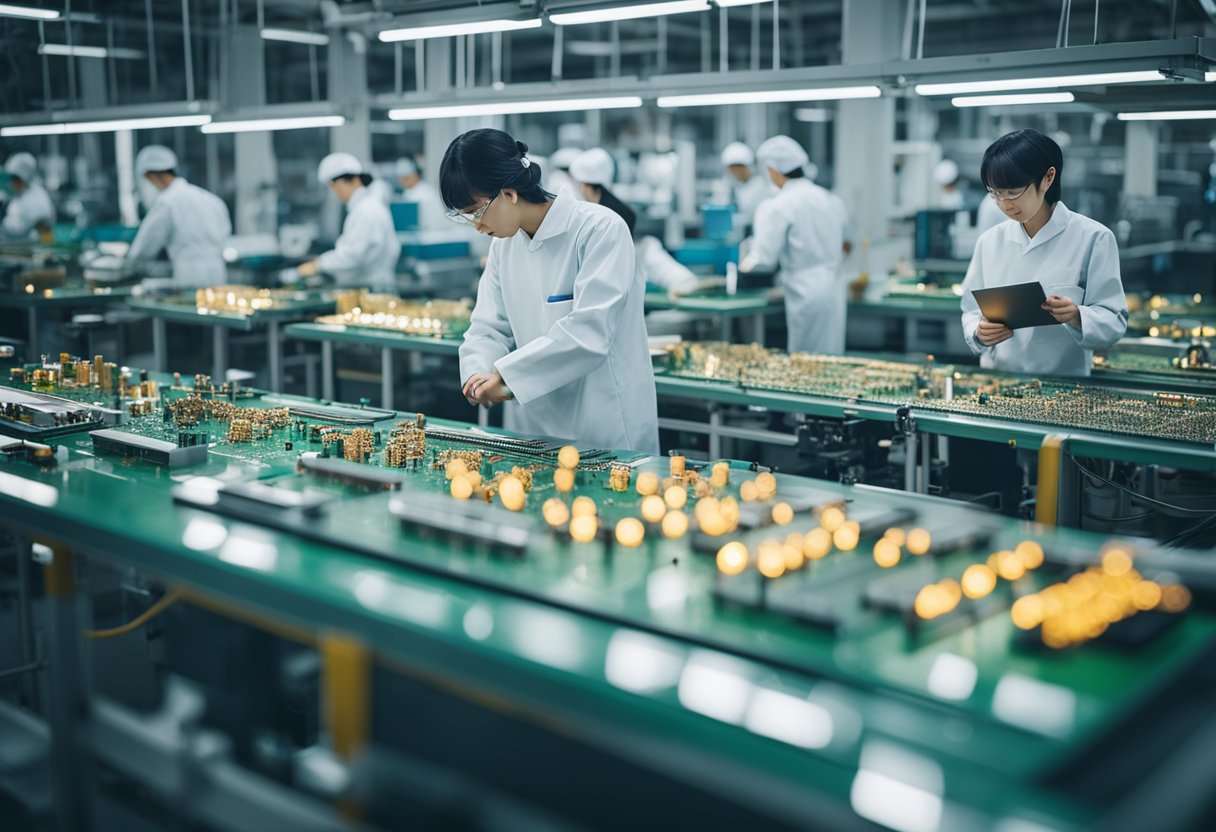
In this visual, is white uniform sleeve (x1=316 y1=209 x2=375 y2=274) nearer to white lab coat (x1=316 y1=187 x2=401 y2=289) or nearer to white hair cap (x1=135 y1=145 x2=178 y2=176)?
white lab coat (x1=316 y1=187 x2=401 y2=289)

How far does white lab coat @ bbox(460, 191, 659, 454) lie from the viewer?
120 inches

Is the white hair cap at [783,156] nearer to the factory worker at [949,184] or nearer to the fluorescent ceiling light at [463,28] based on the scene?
the fluorescent ceiling light at [463,28]

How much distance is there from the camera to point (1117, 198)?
508 inches

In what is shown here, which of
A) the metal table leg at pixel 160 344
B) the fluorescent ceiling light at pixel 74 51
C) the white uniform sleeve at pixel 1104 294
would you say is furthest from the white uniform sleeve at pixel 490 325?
the fluorescent ceiling light at pixel 74 51

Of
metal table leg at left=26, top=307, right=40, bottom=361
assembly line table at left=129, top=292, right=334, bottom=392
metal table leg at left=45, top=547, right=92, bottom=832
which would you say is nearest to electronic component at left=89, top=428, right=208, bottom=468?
metal table leg at left=45, top=547, right=92, bottom=832

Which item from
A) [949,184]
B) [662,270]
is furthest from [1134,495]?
[949,184]

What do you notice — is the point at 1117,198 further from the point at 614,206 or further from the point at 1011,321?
the point at 1011,321

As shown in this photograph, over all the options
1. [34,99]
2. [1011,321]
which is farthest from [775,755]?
[34,99]

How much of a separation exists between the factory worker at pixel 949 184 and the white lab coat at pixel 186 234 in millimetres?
6839

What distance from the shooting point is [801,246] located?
6.64 metres

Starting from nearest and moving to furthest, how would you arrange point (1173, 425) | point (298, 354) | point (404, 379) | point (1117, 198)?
point (1173, 425), point (404, 379), point (298, 354), point (1117, 198)

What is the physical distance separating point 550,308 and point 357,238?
443cm

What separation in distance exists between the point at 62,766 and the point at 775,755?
4.54 feet

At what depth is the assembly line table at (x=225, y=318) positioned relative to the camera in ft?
20.9
